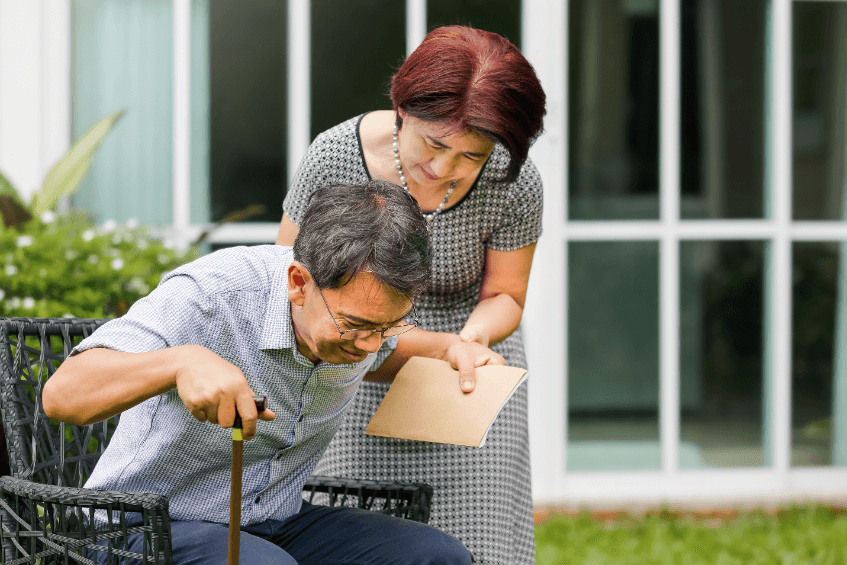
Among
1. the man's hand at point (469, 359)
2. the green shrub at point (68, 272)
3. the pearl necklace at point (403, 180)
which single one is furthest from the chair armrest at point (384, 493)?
the green shrub at point (68, 272)

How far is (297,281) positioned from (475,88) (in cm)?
54

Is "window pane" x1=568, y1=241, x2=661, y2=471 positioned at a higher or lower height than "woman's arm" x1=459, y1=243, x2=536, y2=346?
lower

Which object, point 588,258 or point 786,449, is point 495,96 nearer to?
point 588,258

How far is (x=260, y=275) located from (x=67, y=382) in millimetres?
404

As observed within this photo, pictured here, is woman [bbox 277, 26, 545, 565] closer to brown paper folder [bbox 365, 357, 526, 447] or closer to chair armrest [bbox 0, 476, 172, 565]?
brown paper folder [bbox 365, 357, 526, 447]

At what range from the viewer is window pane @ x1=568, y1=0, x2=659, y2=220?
3803 millimetres

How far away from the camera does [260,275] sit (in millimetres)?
1570

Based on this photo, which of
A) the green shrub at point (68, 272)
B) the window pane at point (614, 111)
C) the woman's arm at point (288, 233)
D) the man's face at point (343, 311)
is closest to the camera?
the man's face at point (343, 311)

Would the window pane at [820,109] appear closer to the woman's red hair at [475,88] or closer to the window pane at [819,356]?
the window pane at [819,356]

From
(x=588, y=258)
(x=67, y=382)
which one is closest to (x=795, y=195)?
(x=588, y=258)

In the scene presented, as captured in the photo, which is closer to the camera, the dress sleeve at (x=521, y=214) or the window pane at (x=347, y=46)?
the dress sleeve at (x=521, y=214)

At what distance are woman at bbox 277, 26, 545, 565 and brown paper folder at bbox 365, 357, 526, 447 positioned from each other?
11 centimetres

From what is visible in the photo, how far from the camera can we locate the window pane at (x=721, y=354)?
13.3 feet

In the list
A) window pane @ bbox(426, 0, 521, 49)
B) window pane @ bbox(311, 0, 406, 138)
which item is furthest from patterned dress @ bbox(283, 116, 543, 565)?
window pane @ bbox(426, 0, 521, 49)
